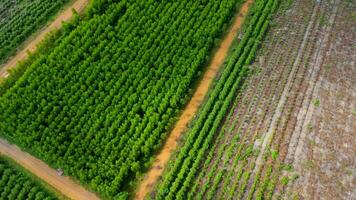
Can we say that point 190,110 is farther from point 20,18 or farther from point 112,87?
point 20,18

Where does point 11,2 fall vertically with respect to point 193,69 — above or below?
above

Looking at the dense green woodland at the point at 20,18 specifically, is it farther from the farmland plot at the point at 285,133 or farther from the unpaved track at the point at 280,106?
the unpaved track at the point at 280,106

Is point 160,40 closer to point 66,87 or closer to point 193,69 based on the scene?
point 193,69

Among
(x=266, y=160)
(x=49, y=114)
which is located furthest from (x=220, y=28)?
(x=49, y=114)

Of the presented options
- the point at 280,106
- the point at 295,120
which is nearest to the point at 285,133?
the point at 295,120

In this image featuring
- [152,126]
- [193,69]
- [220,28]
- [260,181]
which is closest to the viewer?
[260,181]

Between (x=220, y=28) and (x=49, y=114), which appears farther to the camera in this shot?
(x=220, y=28)

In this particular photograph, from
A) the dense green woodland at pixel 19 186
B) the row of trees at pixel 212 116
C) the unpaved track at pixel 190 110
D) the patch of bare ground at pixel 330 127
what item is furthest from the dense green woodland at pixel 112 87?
the patch of bare ground at pixel 330 127
